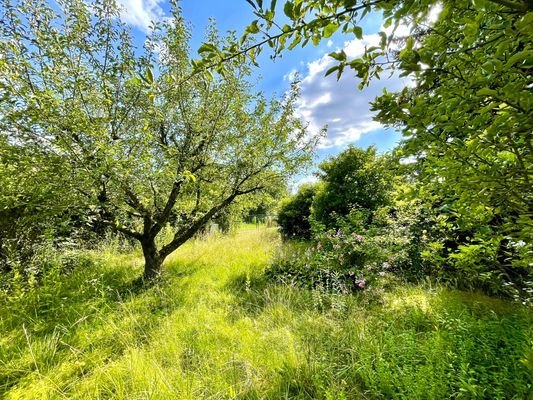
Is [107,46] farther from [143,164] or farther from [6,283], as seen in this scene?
[6,283]

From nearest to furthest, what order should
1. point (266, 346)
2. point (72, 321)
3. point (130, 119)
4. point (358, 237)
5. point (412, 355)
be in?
point (412, 355) → point (266, 346) → point (72, 321) → point (130, 119) → point (358, 237)

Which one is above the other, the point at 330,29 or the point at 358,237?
the point at 330,29

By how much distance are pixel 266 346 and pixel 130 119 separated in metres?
3.76

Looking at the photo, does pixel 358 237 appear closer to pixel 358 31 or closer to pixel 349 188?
pixel 349 188

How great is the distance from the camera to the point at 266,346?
9.26ft

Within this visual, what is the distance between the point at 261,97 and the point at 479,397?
16.3 ft

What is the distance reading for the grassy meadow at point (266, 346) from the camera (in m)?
2.10

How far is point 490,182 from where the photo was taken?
3.59 ft

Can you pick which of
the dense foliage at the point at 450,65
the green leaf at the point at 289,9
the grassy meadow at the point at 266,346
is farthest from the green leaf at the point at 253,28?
the grassy meadow at the point at 266,346

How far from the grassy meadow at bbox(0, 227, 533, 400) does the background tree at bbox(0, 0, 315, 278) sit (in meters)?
1.56

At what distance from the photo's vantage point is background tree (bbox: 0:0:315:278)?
3.22 meters

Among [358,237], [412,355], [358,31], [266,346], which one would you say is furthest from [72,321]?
[358,237]

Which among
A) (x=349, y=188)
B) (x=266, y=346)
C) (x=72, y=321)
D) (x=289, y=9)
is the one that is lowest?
(x=266, y=346)

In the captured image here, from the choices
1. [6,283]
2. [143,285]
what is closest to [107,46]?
[143,285]
